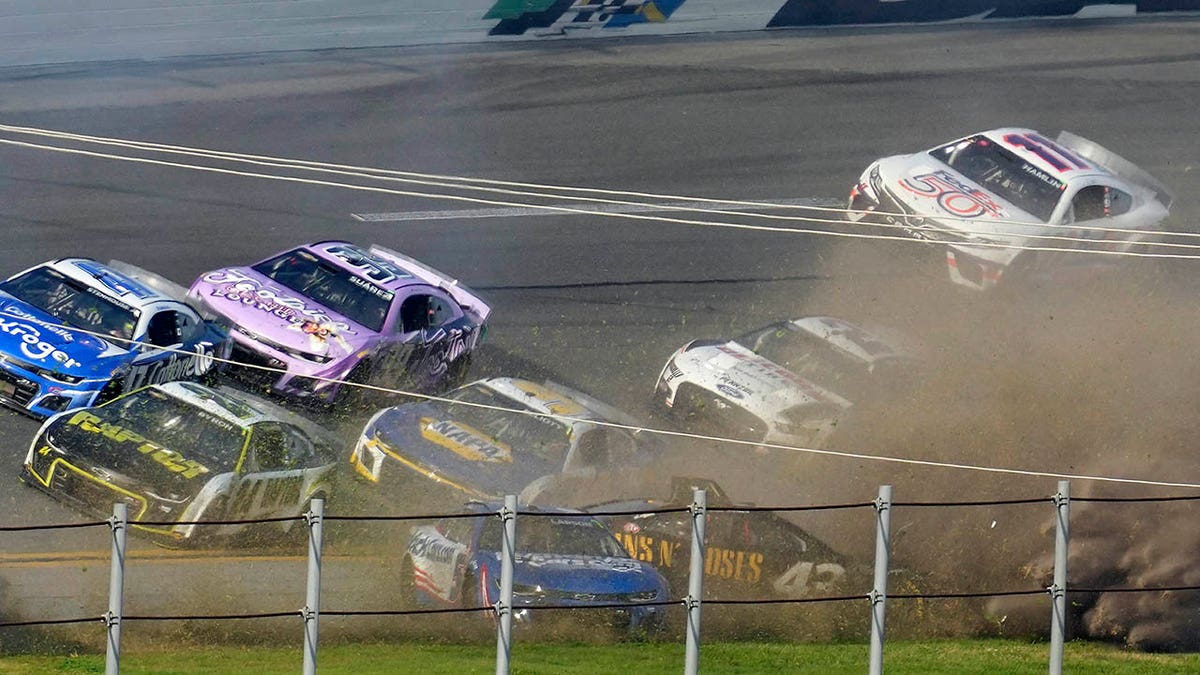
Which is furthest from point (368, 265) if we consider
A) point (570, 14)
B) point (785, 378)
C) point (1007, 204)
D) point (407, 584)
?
point (570, 14)

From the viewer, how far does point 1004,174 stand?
21328mm

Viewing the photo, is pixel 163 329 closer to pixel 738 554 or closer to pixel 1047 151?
pixel 738 554

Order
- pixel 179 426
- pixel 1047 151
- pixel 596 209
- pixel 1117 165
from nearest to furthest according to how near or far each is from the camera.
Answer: pixel 179 426 → pixel 1047 151 → pixel 1117 165 → pixel 596 209

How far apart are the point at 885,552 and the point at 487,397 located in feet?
23.0

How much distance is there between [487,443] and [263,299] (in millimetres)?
3263

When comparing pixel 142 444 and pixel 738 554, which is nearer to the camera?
pixel 738 554

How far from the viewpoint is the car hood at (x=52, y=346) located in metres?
16.0

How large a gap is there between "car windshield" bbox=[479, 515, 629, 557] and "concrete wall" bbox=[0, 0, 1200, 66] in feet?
47.5

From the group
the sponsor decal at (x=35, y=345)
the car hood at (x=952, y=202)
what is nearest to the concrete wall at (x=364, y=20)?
the car hood at (x=952, y=202)

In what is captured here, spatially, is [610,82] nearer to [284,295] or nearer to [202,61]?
[202,61]

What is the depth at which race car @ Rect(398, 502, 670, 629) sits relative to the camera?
43.0 feet

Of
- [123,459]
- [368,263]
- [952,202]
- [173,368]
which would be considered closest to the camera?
[123,459]

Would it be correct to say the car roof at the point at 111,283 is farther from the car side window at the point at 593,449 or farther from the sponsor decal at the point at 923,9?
the sponsor decal at the point at 923,9

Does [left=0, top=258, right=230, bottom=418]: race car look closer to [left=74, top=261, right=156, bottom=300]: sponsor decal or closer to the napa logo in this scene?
[left=74, top=261, right=156, bottom=300]: sponsor decal
